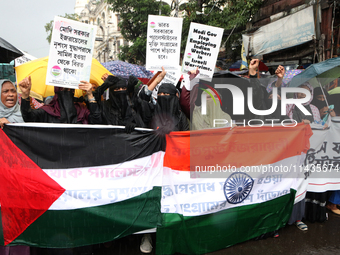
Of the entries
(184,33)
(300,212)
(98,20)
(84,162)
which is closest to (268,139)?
(300,212)

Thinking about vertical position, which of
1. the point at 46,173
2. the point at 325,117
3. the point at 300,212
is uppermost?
the point at 325,117

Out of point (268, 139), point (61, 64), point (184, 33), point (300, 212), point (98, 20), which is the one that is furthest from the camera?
point (98, 20)

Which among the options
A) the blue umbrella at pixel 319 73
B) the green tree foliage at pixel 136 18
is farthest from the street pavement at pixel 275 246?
the green tree foliage at pixel 136 18

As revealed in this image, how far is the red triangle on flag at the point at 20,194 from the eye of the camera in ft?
9.58

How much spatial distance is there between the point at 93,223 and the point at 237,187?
Result: 1.72 m

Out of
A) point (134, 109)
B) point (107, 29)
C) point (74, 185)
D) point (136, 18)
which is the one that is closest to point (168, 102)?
point (134, 109)

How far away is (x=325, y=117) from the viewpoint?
14.0ft

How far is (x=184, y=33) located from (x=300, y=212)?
10.4m

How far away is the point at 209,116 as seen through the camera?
420 cm

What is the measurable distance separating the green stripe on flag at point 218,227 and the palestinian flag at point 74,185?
241 millimetres

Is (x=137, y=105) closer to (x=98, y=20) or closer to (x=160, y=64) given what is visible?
(x=160, y=64)

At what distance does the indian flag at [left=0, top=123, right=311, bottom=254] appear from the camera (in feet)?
9.66

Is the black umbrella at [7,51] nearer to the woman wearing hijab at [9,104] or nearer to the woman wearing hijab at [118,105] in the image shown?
the woman wearing hijab at [9,104]

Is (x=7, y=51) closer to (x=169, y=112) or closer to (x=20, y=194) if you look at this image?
(x=20, y=194)
